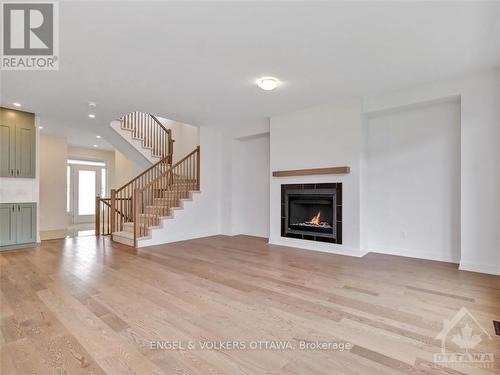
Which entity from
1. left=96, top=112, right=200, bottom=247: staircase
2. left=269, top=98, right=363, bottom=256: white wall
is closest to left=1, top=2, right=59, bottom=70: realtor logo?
left=96, top=112, right=200, bottom=247: staircase

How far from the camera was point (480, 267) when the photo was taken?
11.1 ft

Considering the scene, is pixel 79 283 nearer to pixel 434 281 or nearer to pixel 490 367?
pixel 490 367

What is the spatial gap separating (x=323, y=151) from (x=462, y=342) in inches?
132

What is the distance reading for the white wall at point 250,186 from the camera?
6209 mm

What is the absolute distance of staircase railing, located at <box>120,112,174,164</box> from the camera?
6.90 metres

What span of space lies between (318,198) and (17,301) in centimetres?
438

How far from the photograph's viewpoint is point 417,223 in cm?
412

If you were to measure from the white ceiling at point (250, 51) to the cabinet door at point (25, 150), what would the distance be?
0.64 meters

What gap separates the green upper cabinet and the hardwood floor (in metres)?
1.99

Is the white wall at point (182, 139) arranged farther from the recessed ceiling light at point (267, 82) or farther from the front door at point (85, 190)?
the recessed ceiling light at point (267, 82)

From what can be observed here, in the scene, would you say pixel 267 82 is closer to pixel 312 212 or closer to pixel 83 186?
pixel 312 212

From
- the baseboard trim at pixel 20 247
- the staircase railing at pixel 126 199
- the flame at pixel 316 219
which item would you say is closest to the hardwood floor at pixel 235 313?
the flame at pixel 316 219

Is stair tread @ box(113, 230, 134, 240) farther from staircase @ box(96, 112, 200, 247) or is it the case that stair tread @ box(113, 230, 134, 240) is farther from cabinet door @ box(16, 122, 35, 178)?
cabinet door @ box(16, 122, 35, 178)

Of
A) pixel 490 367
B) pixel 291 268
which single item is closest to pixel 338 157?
pixel 291 268
